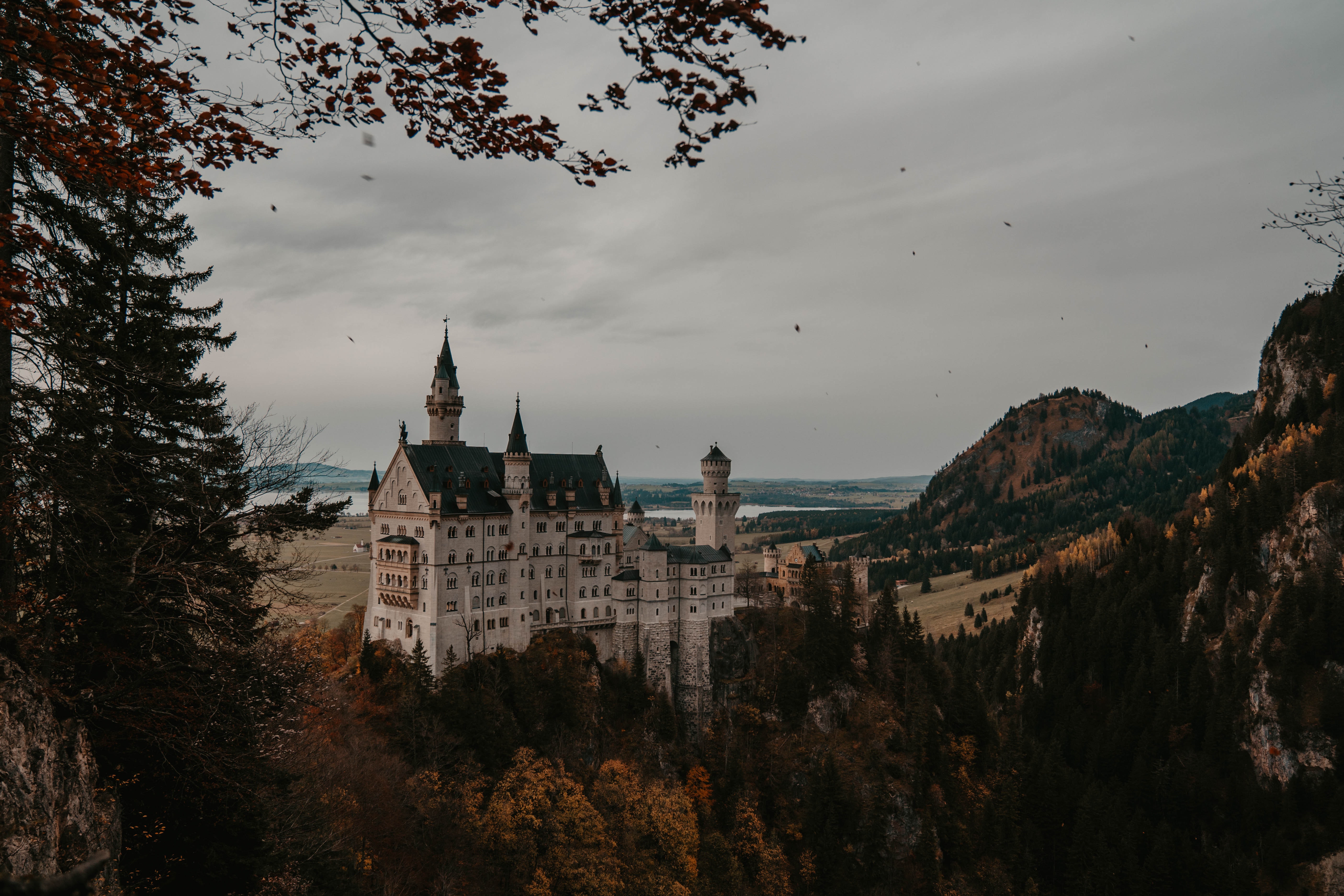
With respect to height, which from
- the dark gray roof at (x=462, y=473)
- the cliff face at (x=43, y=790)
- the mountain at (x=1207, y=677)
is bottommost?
the mountain at (x=1207, y=677)

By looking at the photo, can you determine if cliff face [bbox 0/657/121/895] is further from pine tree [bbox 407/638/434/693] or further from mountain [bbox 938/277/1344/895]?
mountain [bbox 938/277/1344/895]

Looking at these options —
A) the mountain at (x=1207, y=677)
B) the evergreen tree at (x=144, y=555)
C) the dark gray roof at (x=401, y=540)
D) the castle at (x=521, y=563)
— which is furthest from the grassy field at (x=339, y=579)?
the mountain at (x=1207, y=677)

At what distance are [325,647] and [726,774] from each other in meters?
42.4

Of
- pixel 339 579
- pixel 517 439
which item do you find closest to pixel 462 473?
pixel 517 439

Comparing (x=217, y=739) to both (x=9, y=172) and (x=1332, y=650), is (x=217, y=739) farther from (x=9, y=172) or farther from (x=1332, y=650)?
(x=1332, y=650)

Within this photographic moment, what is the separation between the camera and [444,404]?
78.6m

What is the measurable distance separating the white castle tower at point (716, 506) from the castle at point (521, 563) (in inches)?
20.7

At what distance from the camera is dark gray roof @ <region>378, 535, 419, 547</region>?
2808 inches

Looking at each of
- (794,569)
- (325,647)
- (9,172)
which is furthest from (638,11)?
(794,569)

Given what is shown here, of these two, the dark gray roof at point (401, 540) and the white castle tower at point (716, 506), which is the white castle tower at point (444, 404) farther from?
the white castle tower at point (716, 506)

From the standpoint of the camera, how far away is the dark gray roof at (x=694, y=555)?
3521 inches

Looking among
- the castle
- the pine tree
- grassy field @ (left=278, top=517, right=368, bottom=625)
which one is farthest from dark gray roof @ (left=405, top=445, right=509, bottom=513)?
the pine tree

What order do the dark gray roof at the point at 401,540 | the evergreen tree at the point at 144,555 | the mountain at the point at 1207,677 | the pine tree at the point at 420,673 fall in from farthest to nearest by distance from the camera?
the mountain at the point at 1207,677 < the dark gray roof at the point at 401,540 < the pine tree at the point at 420,673 < the evergreen tree at the point at 144,555

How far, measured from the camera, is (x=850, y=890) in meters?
76.2
